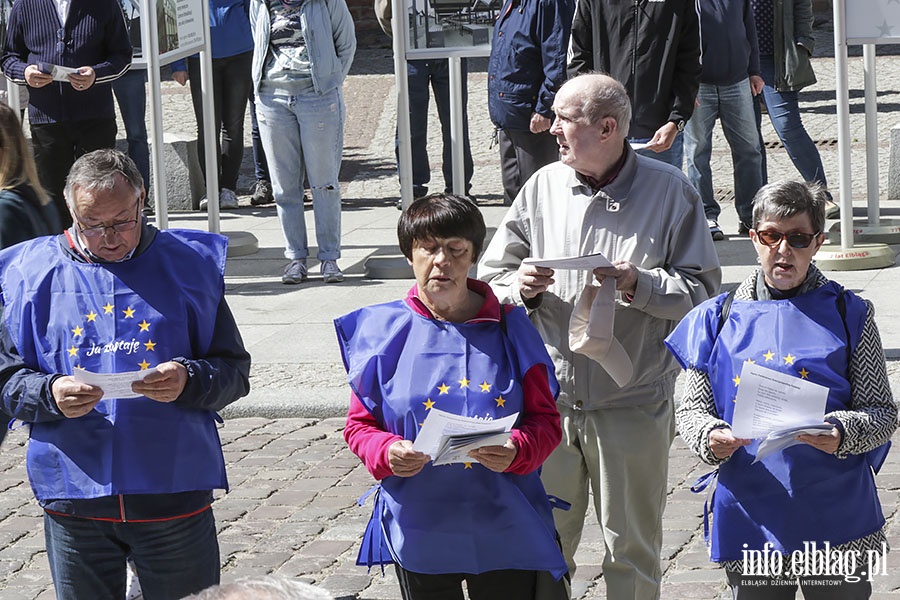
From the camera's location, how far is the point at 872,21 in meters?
8.88

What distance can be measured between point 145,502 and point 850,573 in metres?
1.87

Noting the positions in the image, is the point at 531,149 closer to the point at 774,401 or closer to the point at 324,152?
the point at 324,152

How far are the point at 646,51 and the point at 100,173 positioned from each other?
439cm

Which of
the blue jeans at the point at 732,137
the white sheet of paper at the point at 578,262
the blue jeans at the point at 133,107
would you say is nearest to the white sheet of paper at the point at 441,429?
the white sheet of paper at the point at 578,262

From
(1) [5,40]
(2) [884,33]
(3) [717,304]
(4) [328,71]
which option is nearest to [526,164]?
(4) [328,71]

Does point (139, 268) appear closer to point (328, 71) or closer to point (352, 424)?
point (352, 424)

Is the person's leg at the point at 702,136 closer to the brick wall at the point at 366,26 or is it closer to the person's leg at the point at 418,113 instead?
the person's leg at the point at 418,113

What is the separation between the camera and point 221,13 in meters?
12.8

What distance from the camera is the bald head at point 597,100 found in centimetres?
438

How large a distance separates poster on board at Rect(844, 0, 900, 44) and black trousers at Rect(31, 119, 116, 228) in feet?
15.2

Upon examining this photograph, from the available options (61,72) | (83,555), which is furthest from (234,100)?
(83,555)

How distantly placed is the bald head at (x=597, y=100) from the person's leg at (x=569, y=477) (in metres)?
0.87

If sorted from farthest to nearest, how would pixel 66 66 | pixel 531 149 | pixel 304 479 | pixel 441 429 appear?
pixel 66 66 < pixel 531 149 < pixel 304 479 < pixel 441 429

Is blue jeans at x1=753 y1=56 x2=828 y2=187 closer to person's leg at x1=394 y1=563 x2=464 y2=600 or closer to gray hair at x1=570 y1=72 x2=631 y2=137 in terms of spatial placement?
gray hair at x1=570 y1=72 x2=631 y2=137
